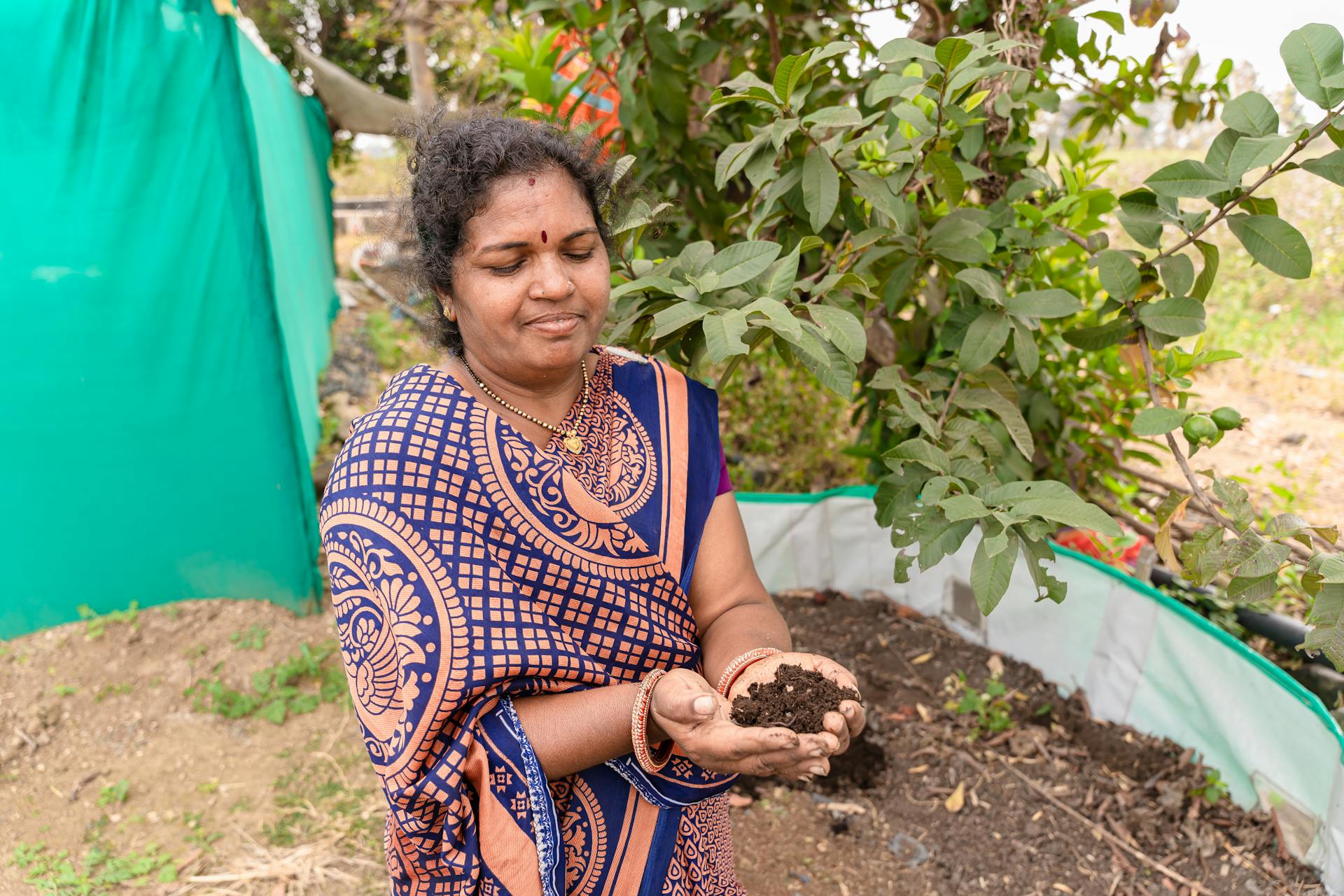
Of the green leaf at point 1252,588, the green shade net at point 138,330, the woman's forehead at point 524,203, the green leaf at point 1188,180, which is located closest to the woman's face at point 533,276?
the woman's forehead at point 524,203

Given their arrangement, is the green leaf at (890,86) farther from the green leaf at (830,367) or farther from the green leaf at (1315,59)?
the green leaf at (1315,59)

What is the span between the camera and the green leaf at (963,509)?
1418mm

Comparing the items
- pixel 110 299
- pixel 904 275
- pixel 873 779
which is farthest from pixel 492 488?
pixel 110 299

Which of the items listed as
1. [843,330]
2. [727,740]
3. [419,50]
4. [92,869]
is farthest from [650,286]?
[419,50]

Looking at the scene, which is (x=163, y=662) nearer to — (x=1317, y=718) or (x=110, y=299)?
(x=110, y=299)

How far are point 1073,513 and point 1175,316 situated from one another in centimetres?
58

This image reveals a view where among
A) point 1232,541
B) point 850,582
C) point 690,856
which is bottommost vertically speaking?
point 850,582

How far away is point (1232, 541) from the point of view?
1.57 m

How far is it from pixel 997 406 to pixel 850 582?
158 cm

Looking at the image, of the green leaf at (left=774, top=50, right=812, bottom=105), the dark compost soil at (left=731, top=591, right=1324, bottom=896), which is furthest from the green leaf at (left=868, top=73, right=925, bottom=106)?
the dark compost soil at (left=731, top=591, right=1324, bottom=896)

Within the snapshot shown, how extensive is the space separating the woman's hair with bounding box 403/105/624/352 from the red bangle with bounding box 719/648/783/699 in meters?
0.77

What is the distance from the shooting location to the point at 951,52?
54.7 inches

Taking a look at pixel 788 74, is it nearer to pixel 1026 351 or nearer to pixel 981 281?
pixel 981 281

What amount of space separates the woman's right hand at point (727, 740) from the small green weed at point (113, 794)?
228 cm
